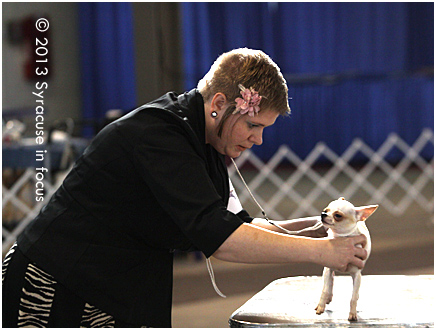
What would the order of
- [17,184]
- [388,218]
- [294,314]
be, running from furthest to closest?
[388,218] → [17,184] → [294,314]

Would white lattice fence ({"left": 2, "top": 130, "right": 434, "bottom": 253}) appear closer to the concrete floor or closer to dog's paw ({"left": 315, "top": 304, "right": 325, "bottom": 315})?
the concrete floor

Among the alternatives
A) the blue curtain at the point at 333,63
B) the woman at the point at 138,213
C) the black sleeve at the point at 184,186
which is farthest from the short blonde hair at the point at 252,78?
the blue curtain at the point at 333,63

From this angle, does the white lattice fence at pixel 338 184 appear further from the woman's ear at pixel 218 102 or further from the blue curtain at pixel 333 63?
the woman's ear at pixel 218 102

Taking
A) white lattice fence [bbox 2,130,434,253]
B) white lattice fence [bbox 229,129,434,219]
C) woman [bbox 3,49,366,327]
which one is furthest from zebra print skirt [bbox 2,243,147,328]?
white lattice fence [bbox 229,129,434,219]

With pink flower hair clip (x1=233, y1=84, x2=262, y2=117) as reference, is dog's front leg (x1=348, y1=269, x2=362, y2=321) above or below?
below

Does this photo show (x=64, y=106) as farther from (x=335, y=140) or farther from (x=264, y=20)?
(x=335, y=140)

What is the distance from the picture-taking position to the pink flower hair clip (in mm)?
1125

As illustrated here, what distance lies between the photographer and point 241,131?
1199 mm

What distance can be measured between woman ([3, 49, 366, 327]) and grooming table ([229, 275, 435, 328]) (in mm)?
134

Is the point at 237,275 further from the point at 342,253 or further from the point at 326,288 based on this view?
the point at 342,253

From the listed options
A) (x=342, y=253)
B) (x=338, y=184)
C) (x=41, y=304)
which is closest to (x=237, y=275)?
(x=41, y=304)

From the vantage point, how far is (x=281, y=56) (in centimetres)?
787

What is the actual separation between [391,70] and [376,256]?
4783 millimetres

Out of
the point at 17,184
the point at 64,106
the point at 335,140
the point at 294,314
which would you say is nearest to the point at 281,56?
the point at 335,140
